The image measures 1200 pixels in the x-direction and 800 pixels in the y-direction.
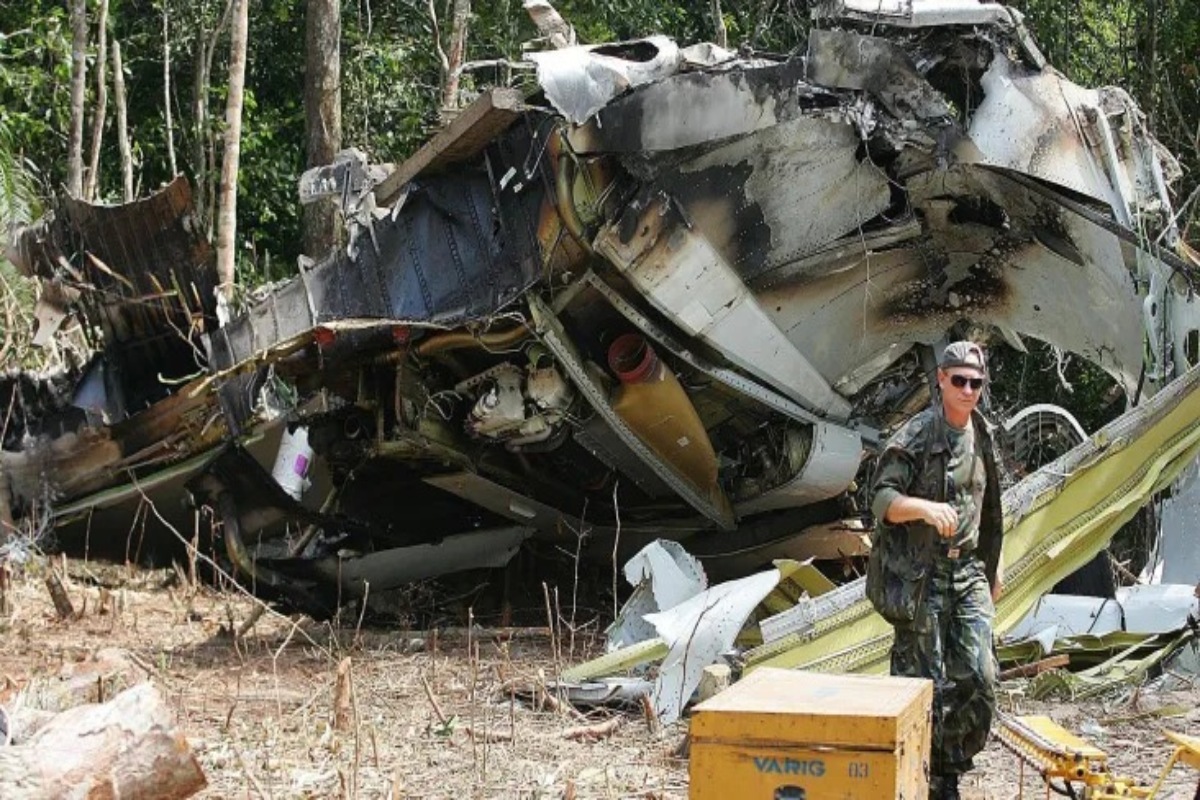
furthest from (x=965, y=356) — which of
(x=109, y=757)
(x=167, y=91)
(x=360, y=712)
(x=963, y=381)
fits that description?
(x=167, y=91)

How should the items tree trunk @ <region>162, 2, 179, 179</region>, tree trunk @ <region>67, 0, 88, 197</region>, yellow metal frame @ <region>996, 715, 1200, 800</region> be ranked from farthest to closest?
tree trunk @ <region>162, 2, 179, 179</region>
tree trunk @ <region>67, 0, 88, 197</region>
yellow metal frame @ <region>996, 715, 1200, 800</region>

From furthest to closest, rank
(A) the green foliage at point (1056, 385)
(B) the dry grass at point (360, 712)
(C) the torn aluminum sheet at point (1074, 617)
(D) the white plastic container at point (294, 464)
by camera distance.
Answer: (A) the green foliage at point (1056, 385) < (D) the white plastic container at point (294, 464) < (C) the torn aluminum sheet at point (1074, 617) < (B) the dry grass at point (360, 712)

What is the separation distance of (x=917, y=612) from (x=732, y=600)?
2.38 metres

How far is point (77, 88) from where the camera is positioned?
48.8 feet

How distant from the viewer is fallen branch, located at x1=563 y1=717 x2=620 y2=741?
693 centimetres

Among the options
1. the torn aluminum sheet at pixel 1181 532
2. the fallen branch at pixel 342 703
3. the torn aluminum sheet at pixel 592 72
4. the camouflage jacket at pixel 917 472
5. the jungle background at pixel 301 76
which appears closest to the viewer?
the camouflage jacket at pixel 917 472

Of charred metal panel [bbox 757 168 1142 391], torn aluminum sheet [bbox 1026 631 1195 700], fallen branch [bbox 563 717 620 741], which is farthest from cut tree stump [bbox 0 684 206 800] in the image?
charred metal panel [bbox 757 168 1142 391]

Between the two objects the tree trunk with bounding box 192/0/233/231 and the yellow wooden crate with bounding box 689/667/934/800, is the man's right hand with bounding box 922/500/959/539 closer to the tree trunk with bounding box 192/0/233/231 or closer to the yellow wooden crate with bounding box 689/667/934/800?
the yellow wooden crate with bounding box 689/667/934/800

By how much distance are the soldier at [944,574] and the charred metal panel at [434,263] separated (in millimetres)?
3932

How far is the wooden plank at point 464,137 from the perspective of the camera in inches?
345

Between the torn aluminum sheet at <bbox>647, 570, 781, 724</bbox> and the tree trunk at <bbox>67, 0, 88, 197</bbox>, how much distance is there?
8.71m

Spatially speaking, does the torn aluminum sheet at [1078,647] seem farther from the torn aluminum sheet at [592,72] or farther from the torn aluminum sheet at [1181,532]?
the torn aluminum sheet at [592,72]

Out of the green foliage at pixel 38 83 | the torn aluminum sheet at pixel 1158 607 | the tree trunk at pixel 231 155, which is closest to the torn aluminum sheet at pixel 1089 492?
the torn aluminum sheet at pixel 1158 607

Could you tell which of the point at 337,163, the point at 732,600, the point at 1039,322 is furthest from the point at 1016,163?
the point at 337,163
